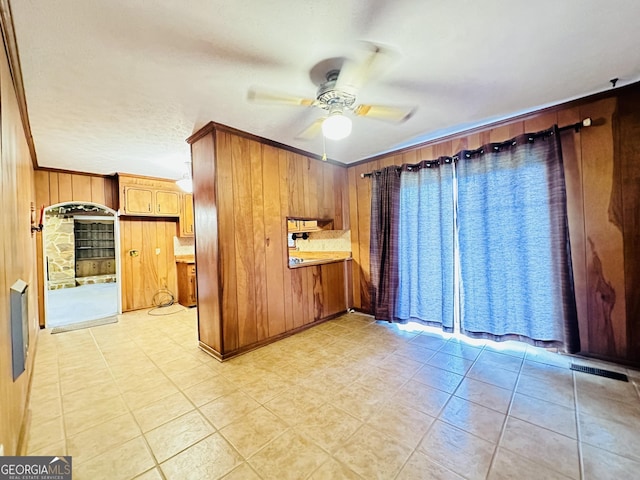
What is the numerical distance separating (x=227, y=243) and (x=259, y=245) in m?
0.39

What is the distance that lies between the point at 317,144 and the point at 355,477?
3.13 meters

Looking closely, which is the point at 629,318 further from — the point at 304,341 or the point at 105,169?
the point at 105,169

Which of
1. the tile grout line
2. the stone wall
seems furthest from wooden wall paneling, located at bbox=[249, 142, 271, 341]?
the stone wall

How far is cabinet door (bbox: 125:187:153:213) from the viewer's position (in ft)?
14.1

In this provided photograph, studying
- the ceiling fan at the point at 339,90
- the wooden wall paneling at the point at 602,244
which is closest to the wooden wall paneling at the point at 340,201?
the ceiling fan at the point at 339,90

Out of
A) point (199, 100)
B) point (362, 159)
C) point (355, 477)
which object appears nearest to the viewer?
point (355, 477)

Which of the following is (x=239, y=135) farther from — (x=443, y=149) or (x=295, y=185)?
(x=443, y=149)

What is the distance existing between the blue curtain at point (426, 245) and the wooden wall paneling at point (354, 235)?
0.78 m

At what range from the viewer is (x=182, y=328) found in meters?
3.61

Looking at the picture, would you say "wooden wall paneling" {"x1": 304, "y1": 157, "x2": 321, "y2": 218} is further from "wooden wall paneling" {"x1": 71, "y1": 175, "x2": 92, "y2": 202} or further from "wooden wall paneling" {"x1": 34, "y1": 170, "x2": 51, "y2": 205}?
"wooden wall paneling" {"x1": 34, "y1": 170, "x2": 51, "y2": 205}

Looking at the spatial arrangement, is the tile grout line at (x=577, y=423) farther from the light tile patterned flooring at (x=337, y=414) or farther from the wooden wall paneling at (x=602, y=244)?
the wooden wall paneling at (x=602, y=244)

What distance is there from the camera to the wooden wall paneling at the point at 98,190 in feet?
13.8

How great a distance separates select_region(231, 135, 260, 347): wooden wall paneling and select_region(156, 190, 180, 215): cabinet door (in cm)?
278

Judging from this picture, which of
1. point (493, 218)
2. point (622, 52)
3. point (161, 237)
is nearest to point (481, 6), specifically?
point (622, 52)
